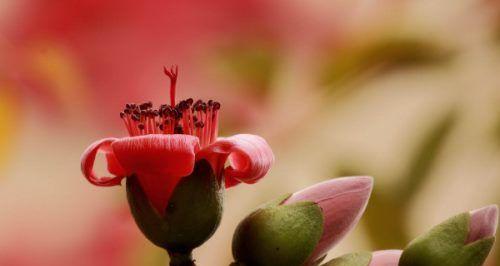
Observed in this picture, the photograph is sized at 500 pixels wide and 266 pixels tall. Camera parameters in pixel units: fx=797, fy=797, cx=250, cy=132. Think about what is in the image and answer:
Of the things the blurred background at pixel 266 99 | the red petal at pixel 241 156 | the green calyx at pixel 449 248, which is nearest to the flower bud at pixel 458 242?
the green calyx at pixel 449 248

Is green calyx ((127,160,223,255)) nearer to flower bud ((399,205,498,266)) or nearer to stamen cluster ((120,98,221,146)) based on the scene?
stamen cluster ((120,98,221,146))

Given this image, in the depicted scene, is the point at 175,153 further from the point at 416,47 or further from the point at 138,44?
the point at 416,47

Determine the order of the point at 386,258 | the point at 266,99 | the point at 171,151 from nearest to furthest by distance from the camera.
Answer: the point at 171,151 → the point at 386,258 → the point at 266,99

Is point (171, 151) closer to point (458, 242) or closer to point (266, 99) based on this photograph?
point (458, 242)

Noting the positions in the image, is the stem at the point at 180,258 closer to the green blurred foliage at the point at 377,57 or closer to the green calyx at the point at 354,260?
the green calyx at the point at 354,260

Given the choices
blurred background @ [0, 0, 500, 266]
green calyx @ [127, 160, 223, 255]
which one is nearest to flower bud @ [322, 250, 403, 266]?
green calyx @ [127, 160, 223, 255]

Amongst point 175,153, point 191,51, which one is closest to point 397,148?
point 191,51

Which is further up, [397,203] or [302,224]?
[302,224]

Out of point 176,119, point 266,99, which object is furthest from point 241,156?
point 266,99

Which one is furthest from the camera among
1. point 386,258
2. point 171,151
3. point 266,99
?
point 266,99
